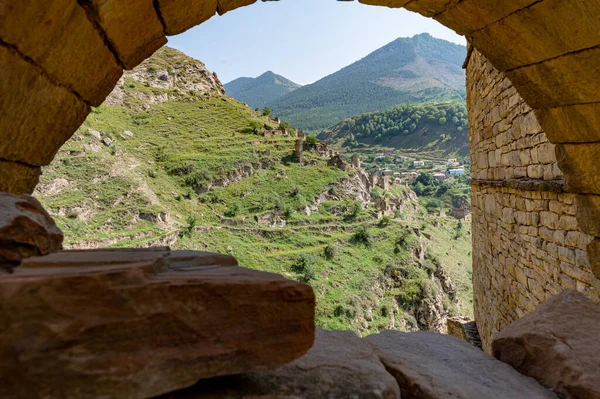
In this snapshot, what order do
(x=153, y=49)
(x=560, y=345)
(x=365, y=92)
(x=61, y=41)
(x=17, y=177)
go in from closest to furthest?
(x=560, y=345) → (x=61, y=41) → (x=17, y=177) → (x=153, y=49) → (x=365, y=92)

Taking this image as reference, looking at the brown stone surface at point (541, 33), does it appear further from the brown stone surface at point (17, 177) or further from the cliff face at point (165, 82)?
the cliff face at point (165, 82)

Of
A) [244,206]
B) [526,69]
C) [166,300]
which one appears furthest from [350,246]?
[166,300]

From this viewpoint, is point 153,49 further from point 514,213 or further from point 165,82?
point 165,82

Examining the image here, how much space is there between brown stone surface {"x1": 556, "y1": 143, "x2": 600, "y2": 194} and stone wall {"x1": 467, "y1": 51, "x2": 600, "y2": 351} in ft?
1.12

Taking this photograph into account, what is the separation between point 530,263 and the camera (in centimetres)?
479

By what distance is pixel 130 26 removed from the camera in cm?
259

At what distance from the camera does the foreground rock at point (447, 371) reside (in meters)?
1.85

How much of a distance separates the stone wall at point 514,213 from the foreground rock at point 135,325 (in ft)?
11.3

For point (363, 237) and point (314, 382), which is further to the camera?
point (363, 237)

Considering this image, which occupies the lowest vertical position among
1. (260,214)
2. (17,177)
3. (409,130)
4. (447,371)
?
(260,214)

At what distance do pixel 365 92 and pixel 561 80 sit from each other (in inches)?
6084

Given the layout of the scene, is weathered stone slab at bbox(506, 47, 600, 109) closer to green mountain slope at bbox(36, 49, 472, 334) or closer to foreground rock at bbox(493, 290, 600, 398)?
foreground rock at bbox(493, 290, 600, 398)

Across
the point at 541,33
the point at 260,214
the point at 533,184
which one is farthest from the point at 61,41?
the point at 260,214

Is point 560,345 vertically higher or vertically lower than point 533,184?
lower
